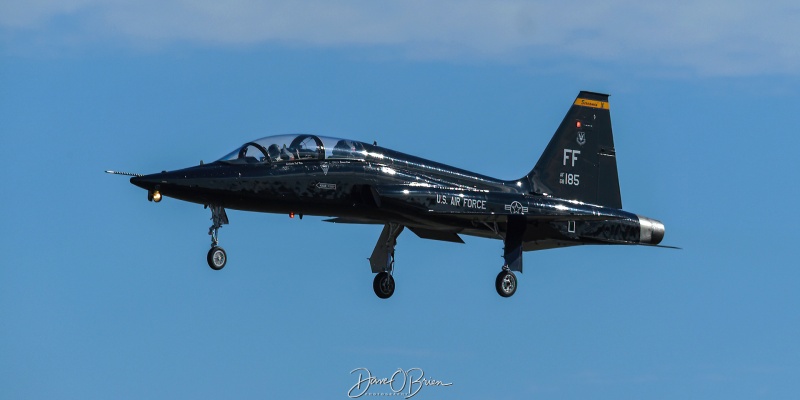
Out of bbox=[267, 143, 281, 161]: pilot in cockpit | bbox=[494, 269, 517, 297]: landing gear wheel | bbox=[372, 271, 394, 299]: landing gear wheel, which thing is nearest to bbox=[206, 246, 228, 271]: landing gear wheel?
bbox=[267, 143, 281, 161]: pilot in cockpit

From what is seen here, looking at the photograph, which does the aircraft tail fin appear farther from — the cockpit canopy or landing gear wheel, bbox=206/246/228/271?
landing gear wheel, bbox=206/246/228/271

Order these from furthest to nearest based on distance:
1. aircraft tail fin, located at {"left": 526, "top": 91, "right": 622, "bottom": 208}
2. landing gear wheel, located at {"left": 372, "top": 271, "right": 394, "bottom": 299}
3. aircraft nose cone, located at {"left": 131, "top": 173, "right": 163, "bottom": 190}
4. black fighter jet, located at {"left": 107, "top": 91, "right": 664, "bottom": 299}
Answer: aircraft tail fin, located at {"left": 526, "top": 91, "right": 622, "bottom": 208}
landing gear wheel, located at {"left": 372, "top": 271, "right": 394, "bottom": 299}
black fighter jet, located at {"left": 107, "top": 91, "right": 664, "bottom": 299}
aircraft nose cone, located at {"left": 131, "top": 173, "right": 163, "bottom": 190}

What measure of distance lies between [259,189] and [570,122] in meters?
11.2

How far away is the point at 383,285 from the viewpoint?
42.6 meters

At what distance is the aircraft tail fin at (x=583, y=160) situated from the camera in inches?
1735

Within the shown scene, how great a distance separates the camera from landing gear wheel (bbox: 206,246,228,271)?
37094 mm

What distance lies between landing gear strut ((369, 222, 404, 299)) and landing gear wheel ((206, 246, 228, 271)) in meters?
6.52

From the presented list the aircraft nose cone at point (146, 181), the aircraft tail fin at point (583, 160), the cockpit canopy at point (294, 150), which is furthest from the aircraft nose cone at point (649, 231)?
the aircraft nose cone at point (146, 181)

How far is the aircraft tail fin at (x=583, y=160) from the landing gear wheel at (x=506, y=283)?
9.60ft

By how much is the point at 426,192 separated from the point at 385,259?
11.2 feet

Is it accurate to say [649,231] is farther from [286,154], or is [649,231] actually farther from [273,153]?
[273,153]

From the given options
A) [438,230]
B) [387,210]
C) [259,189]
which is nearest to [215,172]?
[259,189]

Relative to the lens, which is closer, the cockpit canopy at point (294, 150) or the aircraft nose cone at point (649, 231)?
the cockpit canopy at point (294, 150)

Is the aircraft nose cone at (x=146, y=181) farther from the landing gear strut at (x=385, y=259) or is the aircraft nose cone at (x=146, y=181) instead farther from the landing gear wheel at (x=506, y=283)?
the landing gear wheel at (x=506, y=283)
